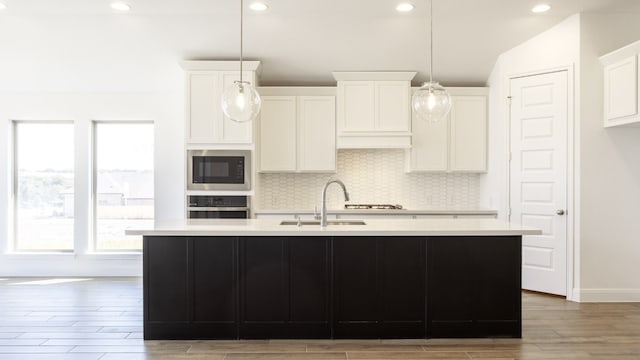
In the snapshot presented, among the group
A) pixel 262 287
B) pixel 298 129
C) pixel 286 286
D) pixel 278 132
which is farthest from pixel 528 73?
pixel 262 287

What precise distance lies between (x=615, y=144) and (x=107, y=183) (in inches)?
226

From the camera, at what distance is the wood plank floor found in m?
3.08

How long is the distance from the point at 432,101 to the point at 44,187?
5032mm

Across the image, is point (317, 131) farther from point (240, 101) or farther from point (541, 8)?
point (541, 8)

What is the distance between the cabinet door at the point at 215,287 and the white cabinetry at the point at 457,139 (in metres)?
2.97

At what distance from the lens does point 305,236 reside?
3.34 metres

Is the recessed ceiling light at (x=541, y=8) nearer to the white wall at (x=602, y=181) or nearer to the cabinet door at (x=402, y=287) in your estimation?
the white wall at (x=602, y=181)

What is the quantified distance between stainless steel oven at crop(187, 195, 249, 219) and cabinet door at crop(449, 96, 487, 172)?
2559 mm

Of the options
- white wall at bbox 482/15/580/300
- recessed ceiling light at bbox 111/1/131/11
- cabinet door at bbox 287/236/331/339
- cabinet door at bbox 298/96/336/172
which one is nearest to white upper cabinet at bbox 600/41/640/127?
white wall at bbox 482/15/580/300

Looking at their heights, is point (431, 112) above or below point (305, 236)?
above

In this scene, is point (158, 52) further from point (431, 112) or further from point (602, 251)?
point (602, 251)

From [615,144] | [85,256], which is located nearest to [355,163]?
[615,144]

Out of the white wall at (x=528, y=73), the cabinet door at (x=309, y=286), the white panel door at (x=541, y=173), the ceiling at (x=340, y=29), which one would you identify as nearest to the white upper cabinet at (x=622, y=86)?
the white wall at (x=528, y=73)

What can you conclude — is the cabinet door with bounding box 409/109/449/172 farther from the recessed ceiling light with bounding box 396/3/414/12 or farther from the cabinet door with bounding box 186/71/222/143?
the cabinet door with bounding box 186/71/222/143
